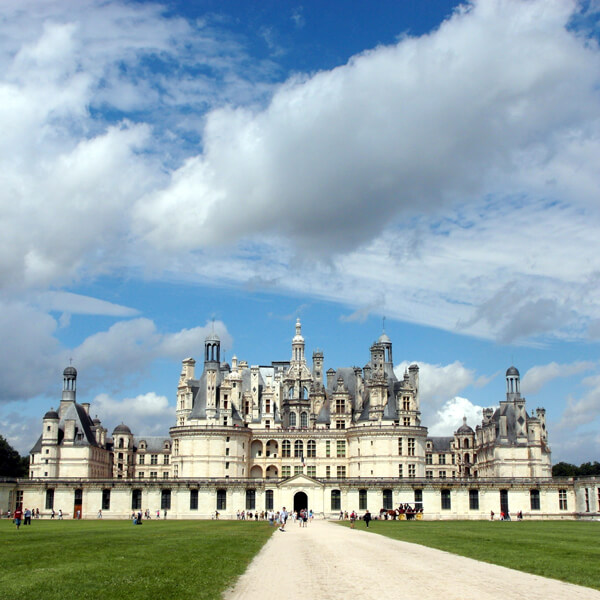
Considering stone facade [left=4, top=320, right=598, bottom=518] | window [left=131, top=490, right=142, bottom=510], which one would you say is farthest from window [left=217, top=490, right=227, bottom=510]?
window [left=131, top=490, right=142, bottom=510]

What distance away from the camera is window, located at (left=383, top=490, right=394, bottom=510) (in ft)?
294

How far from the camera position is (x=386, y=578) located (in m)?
24.3

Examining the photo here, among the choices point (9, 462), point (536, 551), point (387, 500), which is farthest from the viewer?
point (9, 462)

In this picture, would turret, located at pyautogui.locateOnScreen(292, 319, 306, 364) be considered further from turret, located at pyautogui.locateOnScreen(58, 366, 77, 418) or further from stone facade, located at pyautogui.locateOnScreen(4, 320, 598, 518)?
turret, located at pyautogui.locateOnScreen(58, 366, 77, 418)

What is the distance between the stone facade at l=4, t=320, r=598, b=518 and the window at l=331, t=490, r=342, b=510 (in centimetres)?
11

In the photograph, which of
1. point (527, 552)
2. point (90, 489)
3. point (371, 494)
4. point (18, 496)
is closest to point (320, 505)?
point (371, 494)

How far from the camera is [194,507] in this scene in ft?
293

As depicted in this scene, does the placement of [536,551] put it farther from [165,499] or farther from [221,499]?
[165,499]

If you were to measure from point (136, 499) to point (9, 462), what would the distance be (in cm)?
4102

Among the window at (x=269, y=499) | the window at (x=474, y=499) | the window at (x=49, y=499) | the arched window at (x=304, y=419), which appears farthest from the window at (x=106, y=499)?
the window at (x=474, y=499)

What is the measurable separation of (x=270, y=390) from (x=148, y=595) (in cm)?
8020

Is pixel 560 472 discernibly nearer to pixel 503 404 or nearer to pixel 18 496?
pixel 503 404

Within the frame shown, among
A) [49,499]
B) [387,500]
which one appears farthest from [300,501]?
[49,499]

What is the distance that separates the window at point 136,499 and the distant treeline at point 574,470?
92269 mm
